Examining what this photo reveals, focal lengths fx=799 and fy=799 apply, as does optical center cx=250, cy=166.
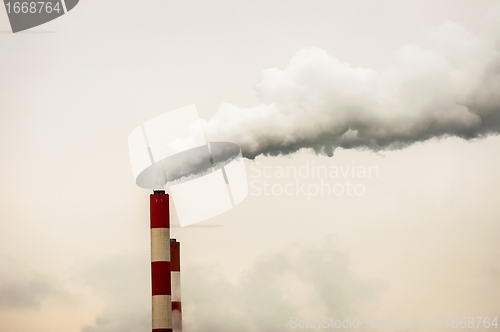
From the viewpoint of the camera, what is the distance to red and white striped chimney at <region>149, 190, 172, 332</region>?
2292cm

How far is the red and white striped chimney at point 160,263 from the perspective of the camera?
75.2 feet

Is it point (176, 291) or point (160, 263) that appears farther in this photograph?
point (176, 291)

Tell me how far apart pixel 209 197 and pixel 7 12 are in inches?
311

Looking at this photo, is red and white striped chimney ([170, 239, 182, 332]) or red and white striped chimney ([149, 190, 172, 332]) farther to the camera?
red and white striped chimney ([170, 239, 182, 332])

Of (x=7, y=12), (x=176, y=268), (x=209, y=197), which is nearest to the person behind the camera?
(x=7, y=12)

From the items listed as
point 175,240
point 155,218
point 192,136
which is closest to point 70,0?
point 192,136

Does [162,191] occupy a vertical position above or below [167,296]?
above

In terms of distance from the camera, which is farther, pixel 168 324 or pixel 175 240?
pixel 175 240

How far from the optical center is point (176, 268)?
88.0ft

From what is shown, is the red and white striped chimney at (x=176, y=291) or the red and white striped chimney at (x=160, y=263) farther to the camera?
the red and white striped chimney at (x=176, y=291)

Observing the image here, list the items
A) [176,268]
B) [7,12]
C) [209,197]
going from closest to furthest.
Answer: [7,12], [209,197], [176,268]

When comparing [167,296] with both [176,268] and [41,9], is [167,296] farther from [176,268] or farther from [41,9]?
[41,9]

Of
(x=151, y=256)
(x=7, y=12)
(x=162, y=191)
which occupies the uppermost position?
(x=7, y=12)

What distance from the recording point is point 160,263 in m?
23.1
